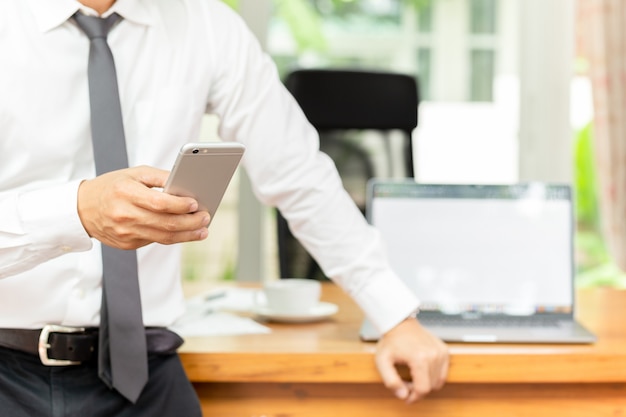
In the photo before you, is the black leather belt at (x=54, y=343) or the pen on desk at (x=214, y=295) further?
the pen on desk at (x=214, y=295)

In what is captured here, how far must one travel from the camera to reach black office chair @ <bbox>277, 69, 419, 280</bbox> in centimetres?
252

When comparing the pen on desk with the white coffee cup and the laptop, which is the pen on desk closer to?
the white coffee cup

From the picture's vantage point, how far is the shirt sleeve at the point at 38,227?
1.09 metres

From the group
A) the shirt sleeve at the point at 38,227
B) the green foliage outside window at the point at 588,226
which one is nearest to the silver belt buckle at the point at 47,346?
the shirt sleeve at the point at 38,227

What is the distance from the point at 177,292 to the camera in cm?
144

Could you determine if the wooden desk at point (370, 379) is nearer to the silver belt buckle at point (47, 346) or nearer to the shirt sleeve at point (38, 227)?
the silver belt buckle at point (47, 346)

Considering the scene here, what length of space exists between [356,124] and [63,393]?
1500 mm

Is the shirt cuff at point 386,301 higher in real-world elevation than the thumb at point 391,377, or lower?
higher

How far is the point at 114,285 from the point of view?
A: 128cm

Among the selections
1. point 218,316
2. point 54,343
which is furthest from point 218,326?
point 54,343

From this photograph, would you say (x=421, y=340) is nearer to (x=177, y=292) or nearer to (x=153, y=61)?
(x=177, y=292)

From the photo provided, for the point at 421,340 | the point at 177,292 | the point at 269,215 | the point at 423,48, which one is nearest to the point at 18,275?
the point at 177,292

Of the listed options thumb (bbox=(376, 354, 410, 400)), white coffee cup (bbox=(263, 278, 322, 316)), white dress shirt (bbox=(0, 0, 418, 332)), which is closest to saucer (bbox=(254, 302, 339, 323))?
white coffee cup (bbox=(263, 278, 322, 316))

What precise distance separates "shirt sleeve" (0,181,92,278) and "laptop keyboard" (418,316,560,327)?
720mm
